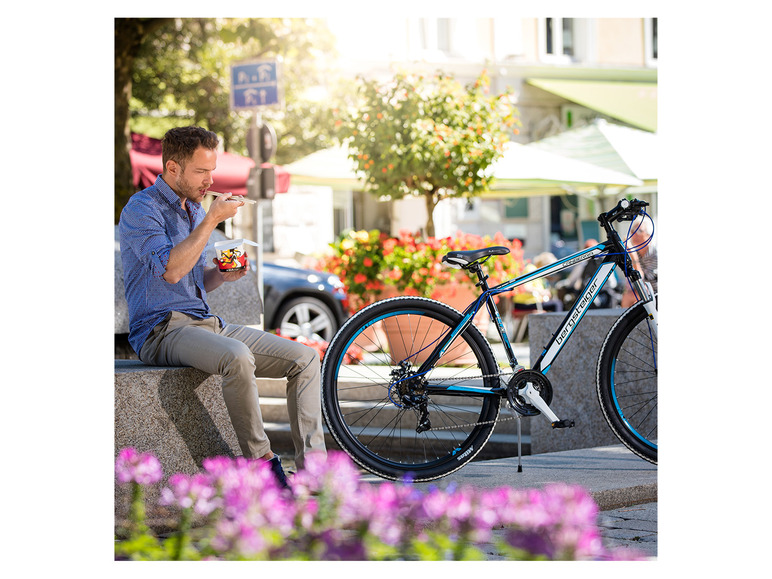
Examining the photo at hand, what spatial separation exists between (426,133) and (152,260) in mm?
5733

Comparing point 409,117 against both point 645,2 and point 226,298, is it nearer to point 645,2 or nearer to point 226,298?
point 226,298

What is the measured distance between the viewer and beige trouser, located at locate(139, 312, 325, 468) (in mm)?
3631

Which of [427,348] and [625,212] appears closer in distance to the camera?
[427,348]

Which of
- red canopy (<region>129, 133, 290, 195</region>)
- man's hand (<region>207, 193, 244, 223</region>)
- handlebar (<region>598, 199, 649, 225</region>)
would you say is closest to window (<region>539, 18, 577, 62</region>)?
red canopy (<region>129, 133, 290, 195</region>)

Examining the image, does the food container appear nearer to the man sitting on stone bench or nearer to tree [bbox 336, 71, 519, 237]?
the man sitting on stone bench

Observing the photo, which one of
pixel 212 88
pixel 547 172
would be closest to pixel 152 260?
pixel 547 172

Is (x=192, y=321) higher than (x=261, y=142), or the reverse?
(x=261, y=142)

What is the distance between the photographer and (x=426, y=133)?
356 inches

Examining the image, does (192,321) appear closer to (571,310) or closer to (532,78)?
(571,310)

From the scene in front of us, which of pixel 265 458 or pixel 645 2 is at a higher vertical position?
pixel 645 2

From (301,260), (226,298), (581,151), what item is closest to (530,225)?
(301,260)
